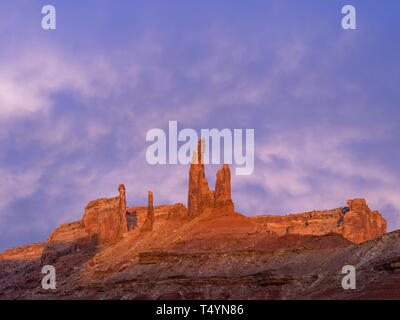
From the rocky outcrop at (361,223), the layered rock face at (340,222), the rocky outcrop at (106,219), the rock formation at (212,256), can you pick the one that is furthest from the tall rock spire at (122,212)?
the rocky outcrop at (361,223)

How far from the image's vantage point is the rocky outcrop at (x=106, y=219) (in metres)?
158

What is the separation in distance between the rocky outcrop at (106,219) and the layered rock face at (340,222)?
34.5 m

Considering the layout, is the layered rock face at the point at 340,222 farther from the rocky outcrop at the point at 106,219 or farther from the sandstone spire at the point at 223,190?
the rocky outcrop at the point at 106,219

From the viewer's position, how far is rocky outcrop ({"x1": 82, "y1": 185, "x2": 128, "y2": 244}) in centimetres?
15762

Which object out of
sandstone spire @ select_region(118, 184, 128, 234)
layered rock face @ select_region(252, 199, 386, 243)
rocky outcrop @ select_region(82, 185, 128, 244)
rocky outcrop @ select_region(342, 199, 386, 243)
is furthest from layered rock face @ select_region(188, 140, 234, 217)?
rocky outcrop @ select_region(342, 199, 386, 243)

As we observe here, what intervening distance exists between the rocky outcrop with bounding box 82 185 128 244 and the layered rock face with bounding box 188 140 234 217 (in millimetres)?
24934

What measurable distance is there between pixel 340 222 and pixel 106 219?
195 feet

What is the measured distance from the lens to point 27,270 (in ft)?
545

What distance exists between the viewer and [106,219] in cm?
16738

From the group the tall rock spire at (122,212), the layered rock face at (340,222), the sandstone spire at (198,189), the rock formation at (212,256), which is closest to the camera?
the rock formation at (212,256)

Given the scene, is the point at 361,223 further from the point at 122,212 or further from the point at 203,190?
the point at 122,212

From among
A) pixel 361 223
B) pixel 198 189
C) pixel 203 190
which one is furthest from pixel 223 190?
pixel 361 223

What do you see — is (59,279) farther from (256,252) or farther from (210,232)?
(256,252)
